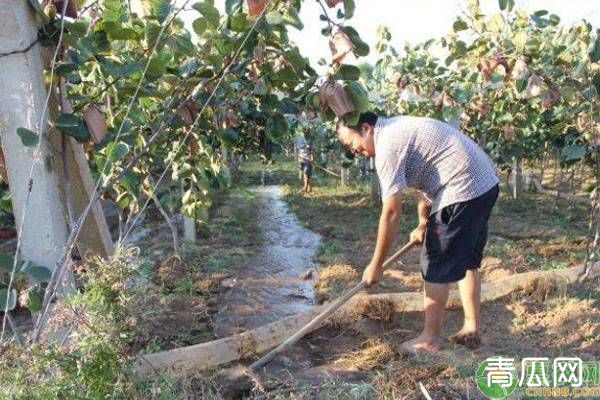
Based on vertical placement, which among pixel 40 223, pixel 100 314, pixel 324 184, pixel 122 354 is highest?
pixel 40 223

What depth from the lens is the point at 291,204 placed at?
10094 millimetres

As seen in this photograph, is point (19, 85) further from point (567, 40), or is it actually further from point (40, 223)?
point (567, 40)

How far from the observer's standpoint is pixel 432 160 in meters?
2.66

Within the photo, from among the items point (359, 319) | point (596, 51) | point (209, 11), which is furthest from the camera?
point (359, 319)

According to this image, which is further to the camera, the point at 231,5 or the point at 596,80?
the point at 596,80

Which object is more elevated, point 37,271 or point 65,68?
point 65,68

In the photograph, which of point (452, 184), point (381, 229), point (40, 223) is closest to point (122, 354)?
point (40, 223)

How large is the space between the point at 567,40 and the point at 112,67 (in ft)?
9.75

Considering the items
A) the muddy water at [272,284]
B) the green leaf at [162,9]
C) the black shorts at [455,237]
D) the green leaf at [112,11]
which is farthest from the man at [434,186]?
the muddy water at [272,284]

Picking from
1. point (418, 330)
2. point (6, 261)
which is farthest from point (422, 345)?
point (6, 261)

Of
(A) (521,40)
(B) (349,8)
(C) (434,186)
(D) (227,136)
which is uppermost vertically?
(B) (349,8)

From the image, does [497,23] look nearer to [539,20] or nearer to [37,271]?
[539,20]

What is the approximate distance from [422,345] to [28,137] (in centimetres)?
201

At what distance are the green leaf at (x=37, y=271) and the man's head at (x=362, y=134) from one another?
1.43m
